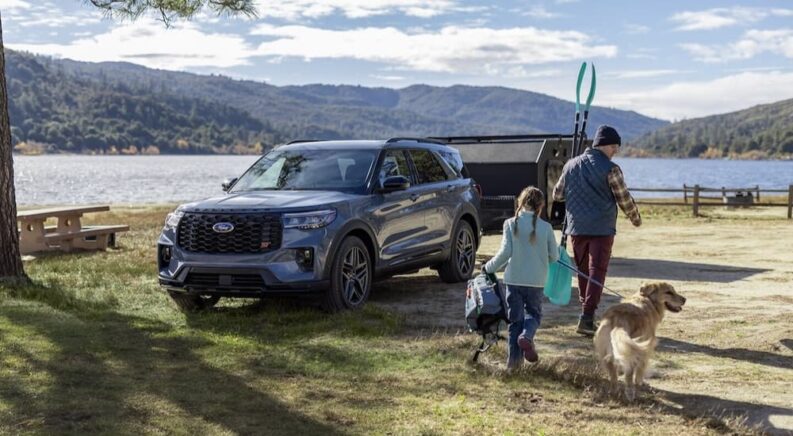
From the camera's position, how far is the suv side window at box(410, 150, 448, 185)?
1127 cm

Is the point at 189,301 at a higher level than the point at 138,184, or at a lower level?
higher

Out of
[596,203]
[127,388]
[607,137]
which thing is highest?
[607,137]

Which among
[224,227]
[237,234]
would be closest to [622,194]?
[237,234]

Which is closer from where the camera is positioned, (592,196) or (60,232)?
(592,196)

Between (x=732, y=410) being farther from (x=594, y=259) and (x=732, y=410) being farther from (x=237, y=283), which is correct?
(x=237, y=283)

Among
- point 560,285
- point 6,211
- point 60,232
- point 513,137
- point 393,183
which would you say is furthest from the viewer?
point 513,137

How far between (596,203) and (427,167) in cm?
363

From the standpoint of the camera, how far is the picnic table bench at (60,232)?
1568 cm

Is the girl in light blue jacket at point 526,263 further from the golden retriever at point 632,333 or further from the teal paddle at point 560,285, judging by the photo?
the teal paddle at point 560,285

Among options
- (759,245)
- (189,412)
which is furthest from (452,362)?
(759,245)

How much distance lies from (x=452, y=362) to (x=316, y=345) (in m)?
1.31

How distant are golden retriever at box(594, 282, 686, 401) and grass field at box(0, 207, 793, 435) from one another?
0.71 ft

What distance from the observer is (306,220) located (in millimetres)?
8938

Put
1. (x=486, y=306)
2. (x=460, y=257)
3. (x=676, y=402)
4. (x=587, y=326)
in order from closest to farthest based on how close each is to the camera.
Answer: (x=676, y=402) < (x=486, y=306) < (x=587, y=326) < (x=460, y=257)
